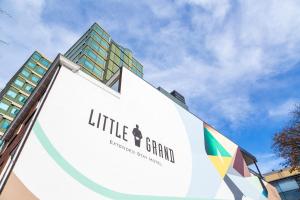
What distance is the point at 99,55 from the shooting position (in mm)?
38625

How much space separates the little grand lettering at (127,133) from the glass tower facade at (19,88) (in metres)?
30.6

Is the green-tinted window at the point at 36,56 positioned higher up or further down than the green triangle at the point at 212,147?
higher up

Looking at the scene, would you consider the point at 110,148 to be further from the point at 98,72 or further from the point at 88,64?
the point at 98,72

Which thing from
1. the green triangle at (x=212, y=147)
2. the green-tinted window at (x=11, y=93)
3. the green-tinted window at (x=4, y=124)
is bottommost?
the green triangle at (x=212, y=147)

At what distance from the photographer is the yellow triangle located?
13720 mm

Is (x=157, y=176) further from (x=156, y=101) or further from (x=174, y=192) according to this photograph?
(x=156, y=101)

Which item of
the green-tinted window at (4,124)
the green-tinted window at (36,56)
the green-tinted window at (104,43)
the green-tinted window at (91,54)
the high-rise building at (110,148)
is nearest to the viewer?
the high-rise building at (110,148)

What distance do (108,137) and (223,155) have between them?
10.4m

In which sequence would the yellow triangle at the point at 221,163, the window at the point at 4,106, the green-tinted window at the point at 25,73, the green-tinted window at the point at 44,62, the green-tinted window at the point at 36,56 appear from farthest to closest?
the green-tinted window at the point at 44,62, the green-tinted window at the point at 36,56, the green-tinted window at the point at 25,73, the window at the point at 4,106, the yellow triangle at the point at 221,163

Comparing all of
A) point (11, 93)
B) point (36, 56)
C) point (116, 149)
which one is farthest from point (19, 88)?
point (116, 149)

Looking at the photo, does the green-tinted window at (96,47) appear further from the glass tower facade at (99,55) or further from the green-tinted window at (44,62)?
the green-tinted window at (44,62)

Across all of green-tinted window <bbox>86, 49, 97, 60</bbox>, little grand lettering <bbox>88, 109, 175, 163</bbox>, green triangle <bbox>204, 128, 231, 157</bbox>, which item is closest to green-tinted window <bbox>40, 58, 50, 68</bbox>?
green-tinted window <bbox>86, 49, 97, 60</bbox>

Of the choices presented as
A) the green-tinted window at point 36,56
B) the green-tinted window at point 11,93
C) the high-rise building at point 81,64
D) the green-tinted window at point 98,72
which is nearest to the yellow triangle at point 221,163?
the high-rise building at point 81,64

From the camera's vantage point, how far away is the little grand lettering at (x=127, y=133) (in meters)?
8.45
